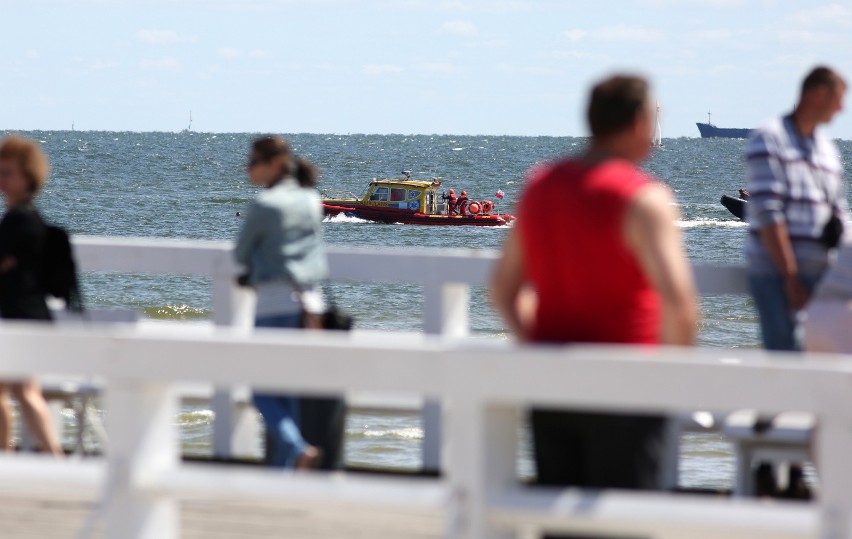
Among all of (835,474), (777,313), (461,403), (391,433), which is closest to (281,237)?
(777,313)

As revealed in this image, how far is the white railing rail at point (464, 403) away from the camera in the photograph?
3.04m

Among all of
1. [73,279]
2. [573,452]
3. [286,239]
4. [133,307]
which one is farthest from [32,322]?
[133,307]

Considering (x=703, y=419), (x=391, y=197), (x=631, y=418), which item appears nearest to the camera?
(x=631, y=418)

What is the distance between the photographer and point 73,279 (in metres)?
5.19

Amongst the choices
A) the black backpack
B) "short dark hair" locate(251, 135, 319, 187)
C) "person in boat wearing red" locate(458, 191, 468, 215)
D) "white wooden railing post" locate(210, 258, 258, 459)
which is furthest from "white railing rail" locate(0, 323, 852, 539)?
"person in boat wearing red" locate(458, 191, 468, 215)

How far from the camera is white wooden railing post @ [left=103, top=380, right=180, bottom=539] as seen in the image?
3449 millimetres

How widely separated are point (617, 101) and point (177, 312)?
23.5m

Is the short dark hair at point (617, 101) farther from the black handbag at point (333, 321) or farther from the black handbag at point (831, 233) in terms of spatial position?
the black handbag at point (333, 321)

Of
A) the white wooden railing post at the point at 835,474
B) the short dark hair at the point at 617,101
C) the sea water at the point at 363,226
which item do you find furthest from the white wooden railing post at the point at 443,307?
the white wooden railing post at the point at 835,474

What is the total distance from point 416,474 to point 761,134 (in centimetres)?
182

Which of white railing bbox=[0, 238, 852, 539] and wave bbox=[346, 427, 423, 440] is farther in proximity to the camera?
wave bbox=[346, 427, 423, 440]

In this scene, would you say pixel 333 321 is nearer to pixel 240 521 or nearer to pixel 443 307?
pixel 443 307

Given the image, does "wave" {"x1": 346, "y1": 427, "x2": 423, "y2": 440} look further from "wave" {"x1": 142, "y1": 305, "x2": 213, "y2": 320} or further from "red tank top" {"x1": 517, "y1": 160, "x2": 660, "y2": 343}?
"wave" {"x1": 142, "y1": 305, "x2": 213, "y2": 320}

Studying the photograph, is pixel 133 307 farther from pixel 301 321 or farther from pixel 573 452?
pixel 573 452
